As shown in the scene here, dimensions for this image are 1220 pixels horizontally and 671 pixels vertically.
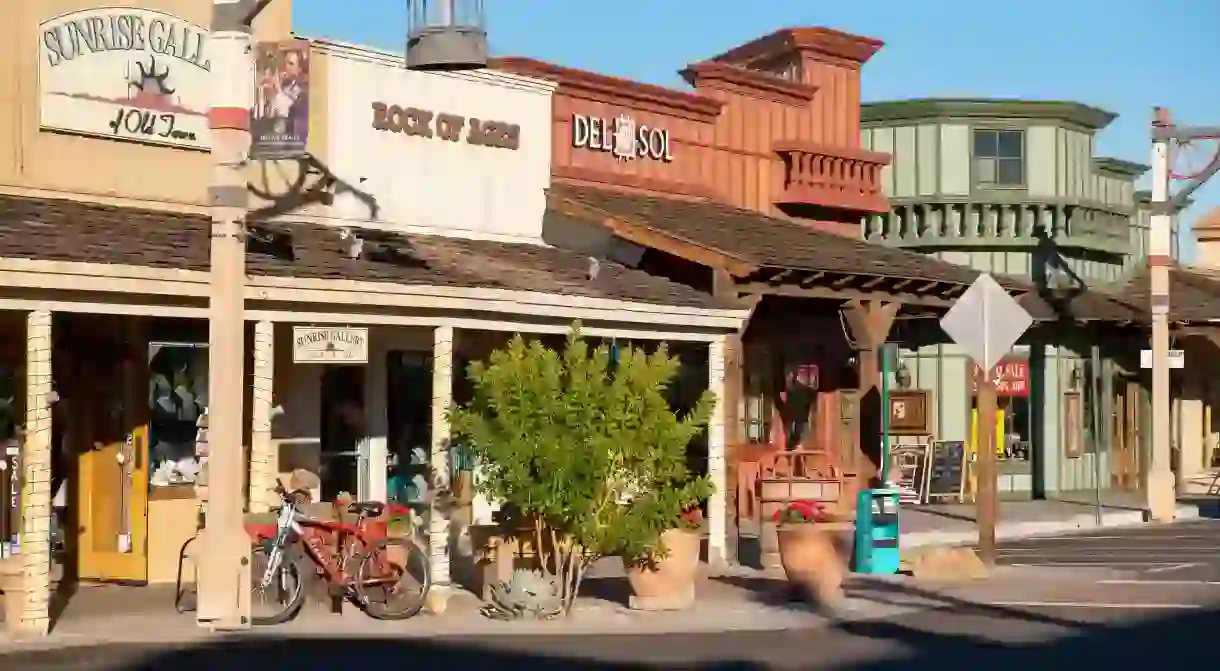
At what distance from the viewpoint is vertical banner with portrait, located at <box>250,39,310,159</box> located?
54.9ft

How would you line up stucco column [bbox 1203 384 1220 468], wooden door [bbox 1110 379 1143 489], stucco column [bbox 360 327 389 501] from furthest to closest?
stucco column [bbox 1203 384 1220 468], wooden door [bbox 1110 379 1143 489], stucco column [bbox 360 327 389 501]

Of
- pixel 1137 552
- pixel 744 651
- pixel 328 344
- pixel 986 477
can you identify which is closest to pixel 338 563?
pixel 328 344

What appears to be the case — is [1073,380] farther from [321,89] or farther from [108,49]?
[108,49]

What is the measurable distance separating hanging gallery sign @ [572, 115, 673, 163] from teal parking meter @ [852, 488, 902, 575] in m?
6.41

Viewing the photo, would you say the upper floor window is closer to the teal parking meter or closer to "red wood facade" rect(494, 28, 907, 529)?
"red wood facade" rect(494, 28, 907, 529)

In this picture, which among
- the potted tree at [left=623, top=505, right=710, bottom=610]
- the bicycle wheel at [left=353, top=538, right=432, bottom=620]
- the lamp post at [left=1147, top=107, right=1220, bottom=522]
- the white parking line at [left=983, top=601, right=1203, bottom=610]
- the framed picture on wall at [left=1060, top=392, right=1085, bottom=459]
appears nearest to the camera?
the bicycle wheel at [left=353, top=538, right=432, bottom=620]

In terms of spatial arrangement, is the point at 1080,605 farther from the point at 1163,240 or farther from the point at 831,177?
the point at 1163,240

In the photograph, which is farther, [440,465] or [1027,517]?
[1027,517]

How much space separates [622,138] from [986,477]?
6.72 m

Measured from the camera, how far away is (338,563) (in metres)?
16.2

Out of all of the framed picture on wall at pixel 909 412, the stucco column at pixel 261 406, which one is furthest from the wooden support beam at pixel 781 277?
the framed picture on wall at pixel 909 412

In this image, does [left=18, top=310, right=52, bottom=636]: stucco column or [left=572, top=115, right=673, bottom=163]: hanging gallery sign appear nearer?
[left=18, top=310, right=52, bottom=636]: stucco column

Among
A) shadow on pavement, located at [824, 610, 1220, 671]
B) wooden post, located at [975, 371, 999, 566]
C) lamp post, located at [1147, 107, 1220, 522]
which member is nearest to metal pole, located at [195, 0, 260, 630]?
shadow on pavement, located at [824, 610, 1220, 671]

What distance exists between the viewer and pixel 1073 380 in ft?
118
